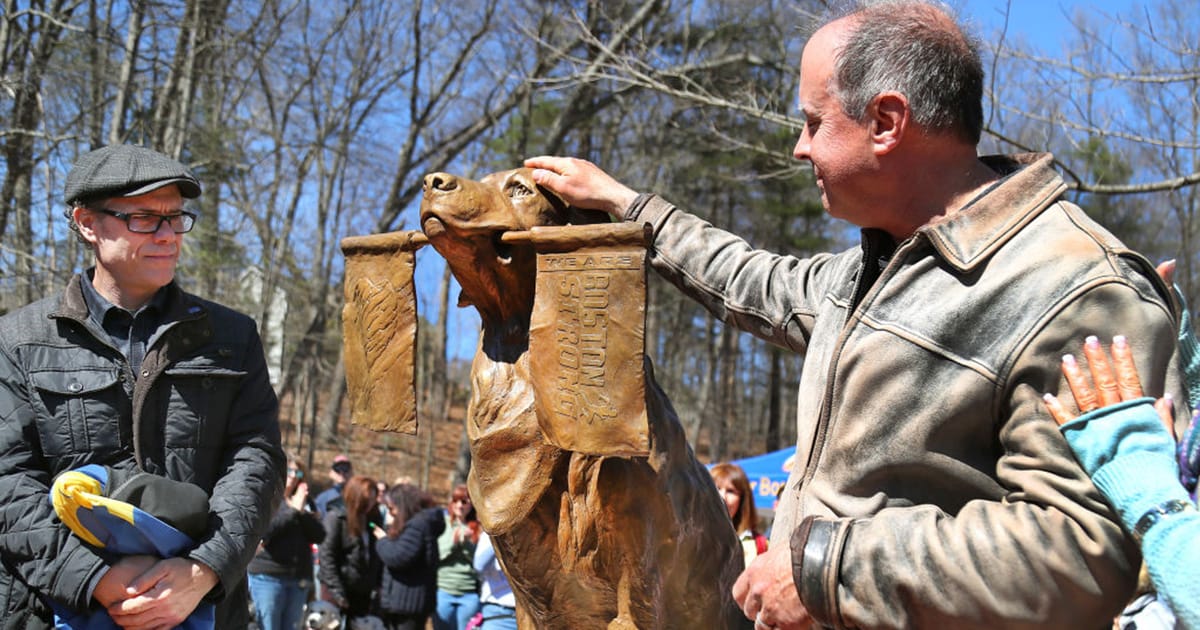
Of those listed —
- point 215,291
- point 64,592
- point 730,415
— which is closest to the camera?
point 64,592

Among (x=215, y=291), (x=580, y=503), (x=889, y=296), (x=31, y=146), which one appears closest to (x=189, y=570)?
(x=580, y=503)

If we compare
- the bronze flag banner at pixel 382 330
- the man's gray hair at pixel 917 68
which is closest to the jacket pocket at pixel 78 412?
the bronze flag banner at pixel 382 330

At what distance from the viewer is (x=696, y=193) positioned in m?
21.9

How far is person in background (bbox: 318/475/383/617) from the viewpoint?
8477mm

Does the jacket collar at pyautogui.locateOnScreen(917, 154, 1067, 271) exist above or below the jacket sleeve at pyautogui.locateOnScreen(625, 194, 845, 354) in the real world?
above

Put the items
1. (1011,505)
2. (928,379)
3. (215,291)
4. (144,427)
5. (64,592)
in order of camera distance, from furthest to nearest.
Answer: (215,291)
(144,427)
(64,592)
(928,379)
(1011,505)

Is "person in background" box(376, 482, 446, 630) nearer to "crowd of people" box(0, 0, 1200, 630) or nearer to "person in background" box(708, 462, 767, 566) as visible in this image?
"person in background" box(708, 462, 767, 566)

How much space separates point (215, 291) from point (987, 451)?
12822 mm

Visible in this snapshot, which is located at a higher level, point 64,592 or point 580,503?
point 580,503

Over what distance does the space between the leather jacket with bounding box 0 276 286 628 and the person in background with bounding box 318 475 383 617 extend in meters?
5.57

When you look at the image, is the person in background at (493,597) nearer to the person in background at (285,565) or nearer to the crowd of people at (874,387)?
the person in background at (285,565)

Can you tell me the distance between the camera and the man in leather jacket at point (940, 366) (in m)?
1.70

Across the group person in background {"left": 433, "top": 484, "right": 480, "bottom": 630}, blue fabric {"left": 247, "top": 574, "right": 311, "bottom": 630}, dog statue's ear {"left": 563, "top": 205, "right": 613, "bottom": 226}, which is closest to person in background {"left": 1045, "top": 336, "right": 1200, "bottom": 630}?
dog statue's ear {"left": 563, "top": 205, "right": 613, "bottom": 226}

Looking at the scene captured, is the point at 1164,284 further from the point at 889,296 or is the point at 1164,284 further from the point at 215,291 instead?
the point at 215,291
